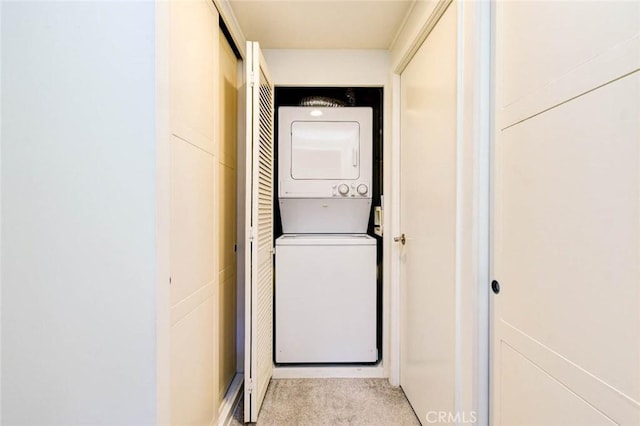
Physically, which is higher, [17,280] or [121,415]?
[17,280]

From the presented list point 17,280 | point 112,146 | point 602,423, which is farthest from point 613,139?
point 17,280

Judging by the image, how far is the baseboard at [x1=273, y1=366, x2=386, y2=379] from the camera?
224 cm

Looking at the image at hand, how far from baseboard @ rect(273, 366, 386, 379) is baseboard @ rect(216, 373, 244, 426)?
278 millimetres

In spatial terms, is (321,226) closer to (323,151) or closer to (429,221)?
(323,151)

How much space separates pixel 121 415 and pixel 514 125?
1.48 meters

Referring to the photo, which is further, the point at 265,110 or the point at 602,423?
the point at 265,110

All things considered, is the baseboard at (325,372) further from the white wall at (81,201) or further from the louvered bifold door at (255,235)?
the white wall at (81,201)

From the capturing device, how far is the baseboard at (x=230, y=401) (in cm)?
169

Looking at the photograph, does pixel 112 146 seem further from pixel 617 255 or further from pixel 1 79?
pixel 617 255

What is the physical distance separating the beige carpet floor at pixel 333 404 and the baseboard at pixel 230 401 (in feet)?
0.17

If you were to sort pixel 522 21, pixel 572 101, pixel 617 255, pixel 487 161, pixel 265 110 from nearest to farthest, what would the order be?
1. pixel 617 255
2. pixel 572 101
3. pixel 522 21
4. pixel 487 161
5. pixel 265 110

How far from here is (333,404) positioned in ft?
6.35

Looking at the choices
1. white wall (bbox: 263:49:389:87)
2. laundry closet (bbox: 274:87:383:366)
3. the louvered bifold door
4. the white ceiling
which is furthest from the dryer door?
the white ceiling

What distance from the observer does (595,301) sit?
0.72 meters
